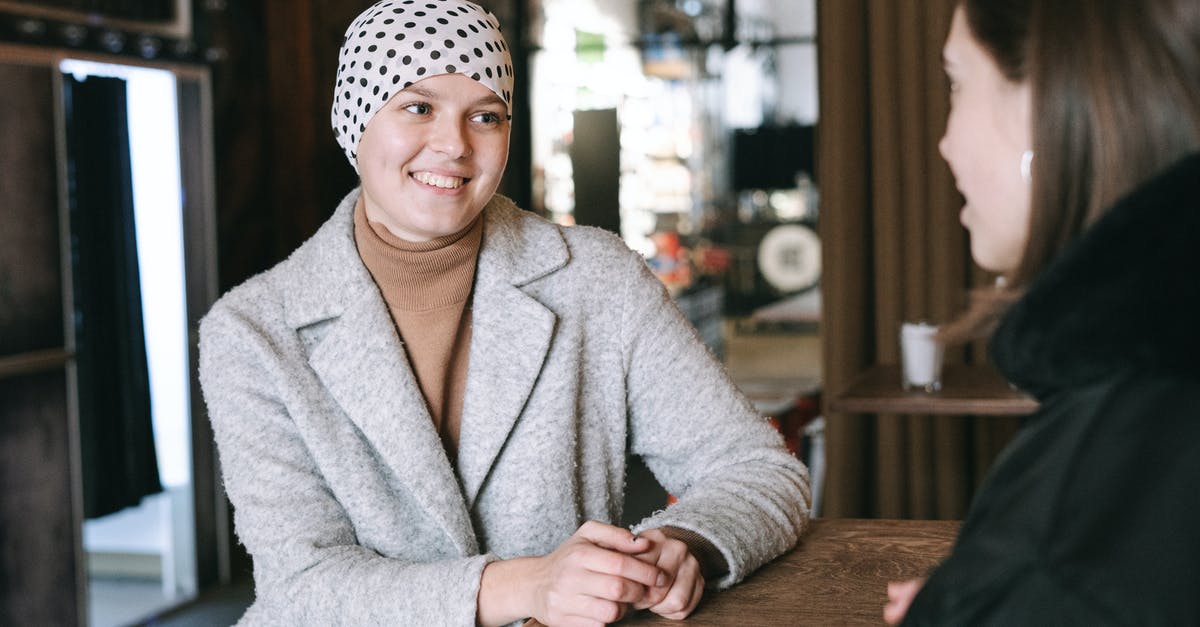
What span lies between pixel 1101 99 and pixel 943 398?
6.38ft

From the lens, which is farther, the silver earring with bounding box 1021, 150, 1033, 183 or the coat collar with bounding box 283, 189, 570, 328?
the coat collar with bounding box 283, 189, 570, 328

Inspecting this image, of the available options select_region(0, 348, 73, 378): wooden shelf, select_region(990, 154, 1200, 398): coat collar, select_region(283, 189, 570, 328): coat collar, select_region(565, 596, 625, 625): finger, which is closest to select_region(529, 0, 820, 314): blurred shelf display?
select_region(0, 348, 73, 378): wooden shelf

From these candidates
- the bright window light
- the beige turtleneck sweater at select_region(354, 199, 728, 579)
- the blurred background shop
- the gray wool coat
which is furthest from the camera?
the bright window light

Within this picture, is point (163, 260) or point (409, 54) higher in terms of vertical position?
point (409, 54)

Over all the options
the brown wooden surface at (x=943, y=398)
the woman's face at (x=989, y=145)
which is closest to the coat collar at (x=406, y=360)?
the woman's face at (x=989, y=145)

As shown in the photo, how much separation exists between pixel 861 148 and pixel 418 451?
8.16ft

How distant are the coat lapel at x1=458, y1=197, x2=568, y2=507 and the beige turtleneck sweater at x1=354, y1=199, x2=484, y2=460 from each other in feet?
0.11

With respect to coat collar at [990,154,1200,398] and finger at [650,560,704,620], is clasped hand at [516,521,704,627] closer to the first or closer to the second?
finger at [650,560,704,620]

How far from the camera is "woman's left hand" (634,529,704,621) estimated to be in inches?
45.7

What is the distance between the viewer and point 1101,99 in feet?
2.41

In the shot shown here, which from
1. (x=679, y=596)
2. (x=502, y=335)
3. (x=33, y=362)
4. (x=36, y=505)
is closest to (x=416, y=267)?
(x=502, y=335)

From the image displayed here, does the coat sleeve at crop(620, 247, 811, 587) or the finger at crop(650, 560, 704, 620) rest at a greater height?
the coat sleeve at crop(620, 247, 811, 587)

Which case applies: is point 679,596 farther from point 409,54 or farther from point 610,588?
point 409,54

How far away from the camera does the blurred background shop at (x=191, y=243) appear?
3.33 metres
